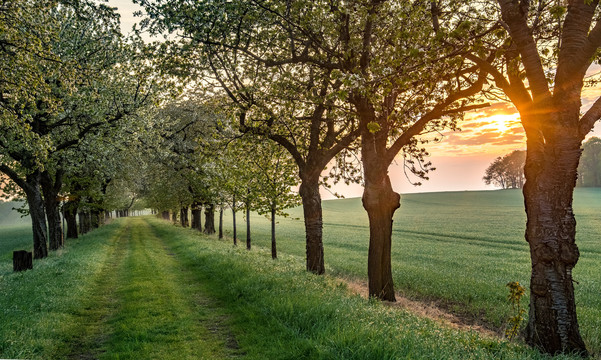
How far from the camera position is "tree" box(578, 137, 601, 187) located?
137m

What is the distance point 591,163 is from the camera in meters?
141

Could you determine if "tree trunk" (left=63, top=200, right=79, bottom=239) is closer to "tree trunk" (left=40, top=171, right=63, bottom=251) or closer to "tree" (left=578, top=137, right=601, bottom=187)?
"tree trunk" (left=40, top=171, right=63, bottom=251)

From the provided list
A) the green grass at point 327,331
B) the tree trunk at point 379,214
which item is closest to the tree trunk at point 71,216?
the green grass at point 327,331

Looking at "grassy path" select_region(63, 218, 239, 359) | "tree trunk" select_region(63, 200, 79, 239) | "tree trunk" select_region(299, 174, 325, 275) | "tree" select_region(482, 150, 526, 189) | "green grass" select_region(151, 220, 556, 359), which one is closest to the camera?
"green grass" select_region(151, 220, 556, 359)

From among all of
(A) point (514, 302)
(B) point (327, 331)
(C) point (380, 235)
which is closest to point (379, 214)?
(C) point (380, 235)

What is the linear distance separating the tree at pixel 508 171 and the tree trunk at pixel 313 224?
160083mm

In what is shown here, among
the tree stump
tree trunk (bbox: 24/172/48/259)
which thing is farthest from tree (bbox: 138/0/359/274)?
tree trunk (bbox: 24/172/48/259)

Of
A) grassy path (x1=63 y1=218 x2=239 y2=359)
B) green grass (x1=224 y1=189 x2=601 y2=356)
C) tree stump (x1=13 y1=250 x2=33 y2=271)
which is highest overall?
tree stump (x1=13 y1=250 x2=33 y2=271)

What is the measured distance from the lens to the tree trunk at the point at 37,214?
2456cm

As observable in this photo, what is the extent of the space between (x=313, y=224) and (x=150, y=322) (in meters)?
10.4

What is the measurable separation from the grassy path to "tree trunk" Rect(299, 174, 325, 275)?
602cm

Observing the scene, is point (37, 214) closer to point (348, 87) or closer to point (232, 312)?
point (232, 312)

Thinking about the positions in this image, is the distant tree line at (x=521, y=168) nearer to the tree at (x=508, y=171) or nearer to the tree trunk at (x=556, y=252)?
the tree at (x=508, y=171)

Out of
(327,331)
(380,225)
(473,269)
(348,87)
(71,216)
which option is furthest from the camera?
(71,216)
